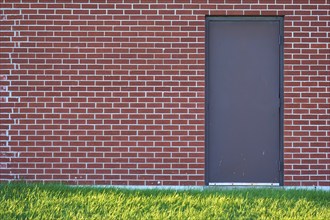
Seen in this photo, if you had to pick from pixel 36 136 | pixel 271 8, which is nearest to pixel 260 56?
pixel 271 8

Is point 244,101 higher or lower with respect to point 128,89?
lower

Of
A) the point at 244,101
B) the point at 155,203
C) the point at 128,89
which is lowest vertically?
the point at 155,203

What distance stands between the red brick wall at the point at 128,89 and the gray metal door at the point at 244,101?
0.64ft

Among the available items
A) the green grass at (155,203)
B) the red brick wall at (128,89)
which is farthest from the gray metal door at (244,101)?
the green grass at (155,203)

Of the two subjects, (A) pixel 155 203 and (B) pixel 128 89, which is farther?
(B) pixel 128 89

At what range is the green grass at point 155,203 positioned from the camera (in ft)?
30.6

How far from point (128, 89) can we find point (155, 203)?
2.09 m

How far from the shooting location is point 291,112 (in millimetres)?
11398

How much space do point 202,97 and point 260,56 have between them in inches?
39.5

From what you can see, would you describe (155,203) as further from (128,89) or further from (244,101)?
(244,101)

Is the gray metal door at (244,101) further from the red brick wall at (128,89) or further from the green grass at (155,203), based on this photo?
the green grass at (155,203)

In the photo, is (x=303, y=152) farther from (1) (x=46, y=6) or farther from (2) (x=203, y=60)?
(1) (x=46, y=6)

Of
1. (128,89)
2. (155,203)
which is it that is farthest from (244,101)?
(155,203)

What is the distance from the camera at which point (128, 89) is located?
37.3 ft
